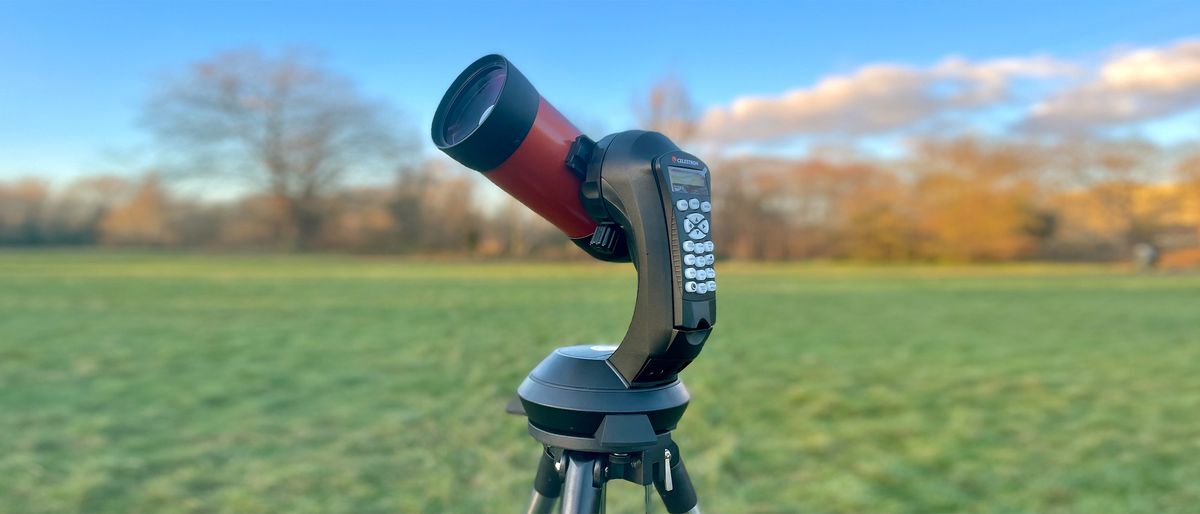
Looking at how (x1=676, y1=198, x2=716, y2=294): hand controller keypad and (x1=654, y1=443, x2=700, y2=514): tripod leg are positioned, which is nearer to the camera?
(x1=676, y1=198, x2=716, y2=294): hand controller keypad

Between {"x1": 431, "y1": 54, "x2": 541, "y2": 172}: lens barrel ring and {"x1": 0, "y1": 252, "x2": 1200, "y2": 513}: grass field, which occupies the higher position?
{"x1": 431, "y1": 54, "x2": 541, "y2": 172}: lens barrel ring

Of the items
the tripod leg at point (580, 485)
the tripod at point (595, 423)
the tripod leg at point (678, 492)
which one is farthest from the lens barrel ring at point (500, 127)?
the tripod leg at point (678, 492)

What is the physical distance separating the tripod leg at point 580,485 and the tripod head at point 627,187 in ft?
0.53

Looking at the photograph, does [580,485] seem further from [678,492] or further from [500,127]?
[500,127]

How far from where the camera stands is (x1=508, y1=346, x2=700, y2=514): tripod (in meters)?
1.20

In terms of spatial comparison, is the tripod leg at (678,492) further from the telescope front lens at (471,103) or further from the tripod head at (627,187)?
the telescope front lens at (471,103)

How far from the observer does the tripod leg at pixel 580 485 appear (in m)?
1.25

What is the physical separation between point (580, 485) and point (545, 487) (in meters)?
0.22

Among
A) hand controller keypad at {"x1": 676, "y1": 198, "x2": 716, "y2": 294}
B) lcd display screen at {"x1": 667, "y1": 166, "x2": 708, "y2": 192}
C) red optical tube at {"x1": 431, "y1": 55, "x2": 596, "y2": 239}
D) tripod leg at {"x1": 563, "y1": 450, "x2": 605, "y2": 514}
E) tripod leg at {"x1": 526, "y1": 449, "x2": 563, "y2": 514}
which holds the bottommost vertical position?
tripod leg at {"x1": 526, "y1": 449, "x2": 563, "y2": 514}

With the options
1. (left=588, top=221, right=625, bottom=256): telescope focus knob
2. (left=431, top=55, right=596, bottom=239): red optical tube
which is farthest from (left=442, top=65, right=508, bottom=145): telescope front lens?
(left=588, top=221, right=625, bottom=256): telescope focus knob

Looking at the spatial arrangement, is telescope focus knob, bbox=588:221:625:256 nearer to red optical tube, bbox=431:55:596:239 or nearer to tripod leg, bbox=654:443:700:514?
red optical tube, bbox=431:55:596:239

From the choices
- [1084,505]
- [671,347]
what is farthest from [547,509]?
[1084,505]

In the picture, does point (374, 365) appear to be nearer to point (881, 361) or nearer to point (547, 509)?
point (881, 361)

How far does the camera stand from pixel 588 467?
1265 millimetres
